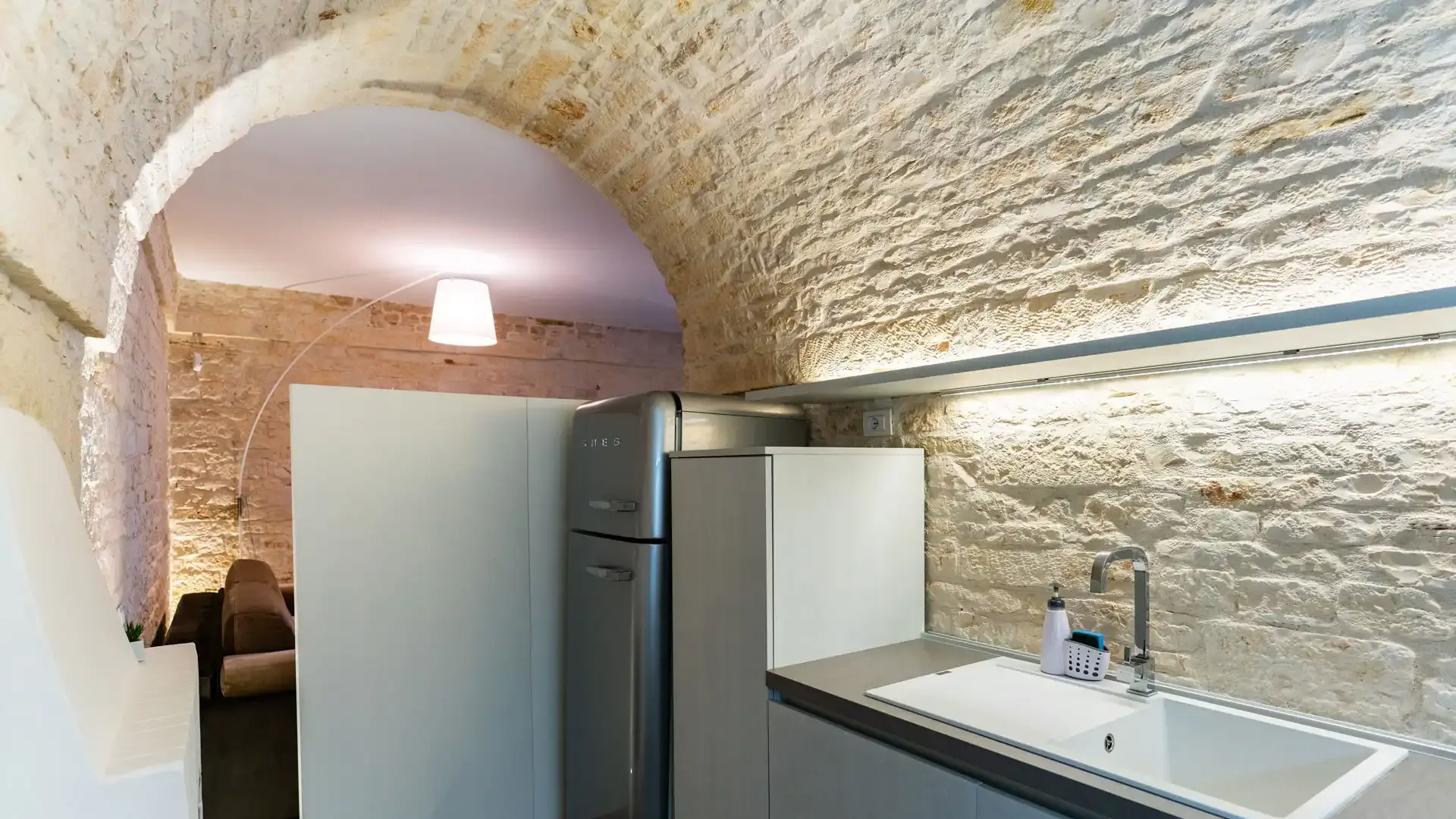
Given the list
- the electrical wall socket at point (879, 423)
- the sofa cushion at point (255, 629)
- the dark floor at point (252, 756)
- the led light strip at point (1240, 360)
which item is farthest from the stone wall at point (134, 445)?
the led light strip at point (1240, 360)

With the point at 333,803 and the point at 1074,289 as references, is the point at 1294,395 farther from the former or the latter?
the point at 333,803

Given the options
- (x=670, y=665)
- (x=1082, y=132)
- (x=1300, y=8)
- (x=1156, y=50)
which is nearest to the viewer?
(x=1300, y=8)

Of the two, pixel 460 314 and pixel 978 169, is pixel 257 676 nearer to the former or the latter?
pixel 460 314

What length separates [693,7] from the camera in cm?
209

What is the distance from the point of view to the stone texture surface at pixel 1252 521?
1507 millimetres

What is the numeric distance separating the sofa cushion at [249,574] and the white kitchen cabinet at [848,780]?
328 centimetres

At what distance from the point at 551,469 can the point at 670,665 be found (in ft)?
3.15

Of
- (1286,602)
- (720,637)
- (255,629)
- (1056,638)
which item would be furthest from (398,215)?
(1286,602)

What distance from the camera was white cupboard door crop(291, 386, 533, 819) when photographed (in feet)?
8.41

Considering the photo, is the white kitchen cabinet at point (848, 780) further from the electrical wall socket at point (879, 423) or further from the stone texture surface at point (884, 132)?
the stone texture surface at point (884, 132)

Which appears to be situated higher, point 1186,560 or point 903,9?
point 903,9

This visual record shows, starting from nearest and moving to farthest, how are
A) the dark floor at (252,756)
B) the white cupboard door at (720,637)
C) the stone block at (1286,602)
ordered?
the stone block at (1286,602), the white cupboard door at (720,637), the dark floor at (252,756)

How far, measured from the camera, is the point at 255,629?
316cm

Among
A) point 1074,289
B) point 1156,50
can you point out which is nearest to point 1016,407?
point 1074,289
